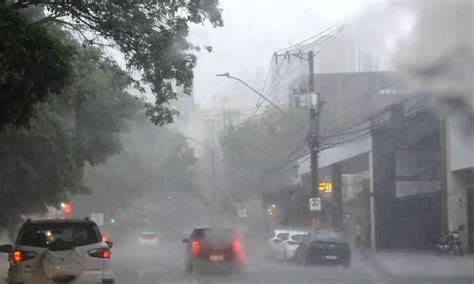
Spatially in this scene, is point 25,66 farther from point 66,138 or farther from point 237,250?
point 237,250

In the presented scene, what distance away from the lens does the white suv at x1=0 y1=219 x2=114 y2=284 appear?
1529cm

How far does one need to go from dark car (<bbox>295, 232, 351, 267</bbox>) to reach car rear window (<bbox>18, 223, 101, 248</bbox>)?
15.5 meters

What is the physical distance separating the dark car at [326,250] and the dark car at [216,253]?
199 inches

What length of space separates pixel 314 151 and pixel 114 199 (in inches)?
934

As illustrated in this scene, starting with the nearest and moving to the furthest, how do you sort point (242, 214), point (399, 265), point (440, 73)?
point (440, 73), point (399, 265), point (242, 214)

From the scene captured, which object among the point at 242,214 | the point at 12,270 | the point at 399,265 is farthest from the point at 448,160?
the point at 12,270

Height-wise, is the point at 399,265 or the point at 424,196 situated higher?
the point at 424,196

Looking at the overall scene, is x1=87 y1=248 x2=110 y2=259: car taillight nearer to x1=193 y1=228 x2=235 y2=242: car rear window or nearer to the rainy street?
the rainy street

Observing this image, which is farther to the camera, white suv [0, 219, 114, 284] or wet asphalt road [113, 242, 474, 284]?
wet asphalt road [113, 242, 474, 284]

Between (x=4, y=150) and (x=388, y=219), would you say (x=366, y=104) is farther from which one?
(x=4, y=150)

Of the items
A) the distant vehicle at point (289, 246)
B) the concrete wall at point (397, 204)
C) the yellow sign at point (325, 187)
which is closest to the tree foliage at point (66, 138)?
the distant vehicle at point (289, 246)

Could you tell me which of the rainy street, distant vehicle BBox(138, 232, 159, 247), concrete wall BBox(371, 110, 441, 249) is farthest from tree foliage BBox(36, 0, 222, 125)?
distant vehicle BBox(138, 232, 159, 247)

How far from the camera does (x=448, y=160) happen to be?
36812 mm

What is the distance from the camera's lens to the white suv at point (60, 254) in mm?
15288
